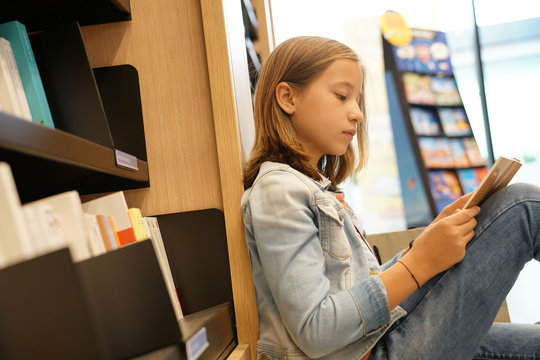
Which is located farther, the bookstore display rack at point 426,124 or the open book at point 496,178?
the bookstore display rack at point 426,124

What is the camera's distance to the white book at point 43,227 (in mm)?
569

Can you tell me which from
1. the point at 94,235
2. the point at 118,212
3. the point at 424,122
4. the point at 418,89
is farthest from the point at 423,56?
the point at 94,235

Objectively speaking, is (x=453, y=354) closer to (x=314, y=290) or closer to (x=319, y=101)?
(x=314, y=290)

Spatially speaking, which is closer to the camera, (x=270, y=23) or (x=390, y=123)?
(x=270, y=23)

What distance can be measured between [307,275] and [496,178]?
456mm

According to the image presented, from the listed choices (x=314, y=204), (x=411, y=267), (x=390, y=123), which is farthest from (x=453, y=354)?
(x=390, y=123)

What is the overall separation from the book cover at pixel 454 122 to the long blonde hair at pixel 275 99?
2.45 m

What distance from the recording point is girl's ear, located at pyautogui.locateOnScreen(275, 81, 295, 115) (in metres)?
1.19

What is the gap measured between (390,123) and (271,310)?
274 centimetres

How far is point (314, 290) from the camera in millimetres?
879

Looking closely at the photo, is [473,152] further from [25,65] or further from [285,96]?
[25,65]

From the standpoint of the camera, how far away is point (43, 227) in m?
0.59

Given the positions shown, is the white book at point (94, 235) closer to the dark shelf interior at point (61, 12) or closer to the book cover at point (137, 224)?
the book cover at point (137, 224)

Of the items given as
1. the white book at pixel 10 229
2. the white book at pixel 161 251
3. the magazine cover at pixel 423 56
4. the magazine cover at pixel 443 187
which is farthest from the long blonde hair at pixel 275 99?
the magazine cover at pixel 423 56
